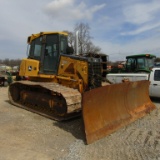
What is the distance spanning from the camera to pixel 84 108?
592 cm

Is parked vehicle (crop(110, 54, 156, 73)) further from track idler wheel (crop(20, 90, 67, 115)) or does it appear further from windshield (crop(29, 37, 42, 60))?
track idler wheel (crop(20, 90, 67, 115))

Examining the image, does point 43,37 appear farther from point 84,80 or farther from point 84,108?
point 84,108

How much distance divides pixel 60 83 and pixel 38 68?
3.60 ft

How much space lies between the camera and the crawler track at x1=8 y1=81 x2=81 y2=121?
24.2 feet

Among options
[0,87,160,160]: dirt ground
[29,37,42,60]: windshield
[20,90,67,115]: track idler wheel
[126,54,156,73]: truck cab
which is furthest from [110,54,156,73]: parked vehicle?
[20,90,67,115]: track idler wheel

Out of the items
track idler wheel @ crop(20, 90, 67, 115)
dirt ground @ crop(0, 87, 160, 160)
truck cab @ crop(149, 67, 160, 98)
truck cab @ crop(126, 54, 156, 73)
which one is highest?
truck cab @ crop(126, 54, 156, 73)

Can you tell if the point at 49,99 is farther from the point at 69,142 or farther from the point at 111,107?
the point at 69,142

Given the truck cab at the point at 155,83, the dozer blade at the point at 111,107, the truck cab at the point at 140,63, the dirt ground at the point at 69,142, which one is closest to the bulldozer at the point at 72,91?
the dozer blade at the point at 111,107

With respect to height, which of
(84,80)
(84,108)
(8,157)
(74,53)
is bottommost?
(8,157)

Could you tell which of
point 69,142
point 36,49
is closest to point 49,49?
point 36,49

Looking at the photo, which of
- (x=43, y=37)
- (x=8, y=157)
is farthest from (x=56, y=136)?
(x=43, y=37)

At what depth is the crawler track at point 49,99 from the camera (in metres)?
7.37

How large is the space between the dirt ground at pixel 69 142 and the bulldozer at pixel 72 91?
1.21ft

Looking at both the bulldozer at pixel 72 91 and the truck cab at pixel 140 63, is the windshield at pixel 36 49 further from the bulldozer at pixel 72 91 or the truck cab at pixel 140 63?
the truck cab at pixel 140 63
